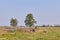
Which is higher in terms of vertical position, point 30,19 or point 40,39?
point 30,19

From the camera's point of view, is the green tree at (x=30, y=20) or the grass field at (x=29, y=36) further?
the green tree at (x=30, y=20)

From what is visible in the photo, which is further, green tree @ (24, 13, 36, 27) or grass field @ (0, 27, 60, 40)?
green tree @ (24, 13, 36, 27)

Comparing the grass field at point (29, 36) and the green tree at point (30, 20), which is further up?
the green tree at point (30, 20)

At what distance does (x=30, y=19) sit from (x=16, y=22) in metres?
10.5

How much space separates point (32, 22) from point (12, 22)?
12613 mm

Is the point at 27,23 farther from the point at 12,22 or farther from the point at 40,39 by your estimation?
the point at 40,39

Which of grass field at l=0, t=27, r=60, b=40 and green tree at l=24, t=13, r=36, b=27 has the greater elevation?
green tree at l=24, t=13, r=36, b=27

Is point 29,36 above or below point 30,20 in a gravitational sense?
below

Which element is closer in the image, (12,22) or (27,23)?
(27,23)

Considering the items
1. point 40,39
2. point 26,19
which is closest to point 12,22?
point 26,19

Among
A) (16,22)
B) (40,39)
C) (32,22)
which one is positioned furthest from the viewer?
(16,22)

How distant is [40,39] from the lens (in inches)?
944

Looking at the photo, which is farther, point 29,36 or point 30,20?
point 30,20

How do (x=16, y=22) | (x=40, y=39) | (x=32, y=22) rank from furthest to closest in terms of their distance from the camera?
(x=16, y=22)
(x=32, y=22)
(x=40, y=39)
